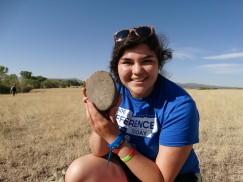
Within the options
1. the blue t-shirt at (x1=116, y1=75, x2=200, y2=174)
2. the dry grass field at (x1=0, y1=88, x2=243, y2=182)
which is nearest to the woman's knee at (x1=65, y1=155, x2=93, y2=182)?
the blue t-shirt at (x1=116, y1=75, x2=200, y2=174)

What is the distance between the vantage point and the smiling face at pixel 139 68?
2.00 metres

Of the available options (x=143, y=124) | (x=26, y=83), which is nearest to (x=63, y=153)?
(x=143, y=124)

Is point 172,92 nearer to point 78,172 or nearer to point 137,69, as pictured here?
point 137,69

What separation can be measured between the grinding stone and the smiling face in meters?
0.27

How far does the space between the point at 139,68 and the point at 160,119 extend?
0.40 m

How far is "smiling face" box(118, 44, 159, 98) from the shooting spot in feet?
6.56

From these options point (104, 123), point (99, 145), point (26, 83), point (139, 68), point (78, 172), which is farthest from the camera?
point (26, 83)

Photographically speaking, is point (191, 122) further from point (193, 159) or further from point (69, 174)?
point (69, 174)

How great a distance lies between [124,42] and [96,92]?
1.51 ft

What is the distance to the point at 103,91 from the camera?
1.82 meters

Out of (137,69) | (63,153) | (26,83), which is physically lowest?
(26,83)

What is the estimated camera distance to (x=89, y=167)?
84.5 inches

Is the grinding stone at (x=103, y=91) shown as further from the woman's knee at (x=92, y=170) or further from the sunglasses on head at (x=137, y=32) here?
the woman's knee at (x=92, y=170)

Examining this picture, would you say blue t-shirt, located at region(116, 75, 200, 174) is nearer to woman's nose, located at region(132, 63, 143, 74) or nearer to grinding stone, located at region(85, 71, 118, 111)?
woman's nose, located at region(132, 63, 143, 74)
